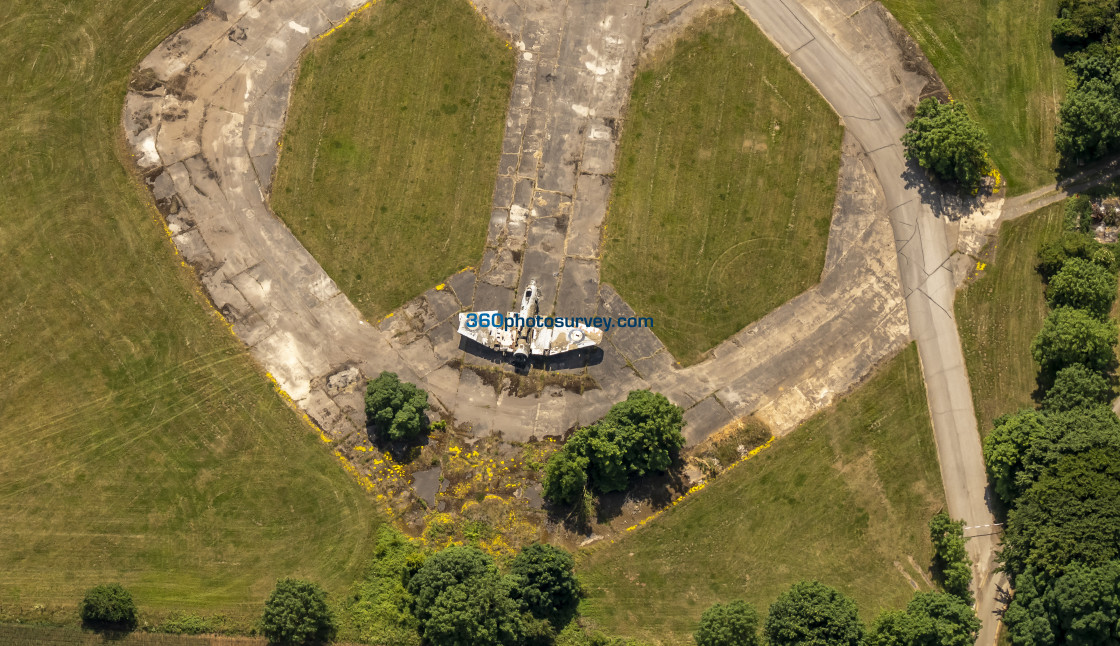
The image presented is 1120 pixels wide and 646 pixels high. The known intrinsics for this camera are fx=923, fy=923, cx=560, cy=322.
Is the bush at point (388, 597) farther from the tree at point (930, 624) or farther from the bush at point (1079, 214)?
the bush at point (1079, 214)

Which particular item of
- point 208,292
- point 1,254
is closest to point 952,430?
point 208,292

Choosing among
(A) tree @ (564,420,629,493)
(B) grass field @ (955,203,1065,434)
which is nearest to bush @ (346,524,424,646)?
(A) tree @ (564,420,629,493)

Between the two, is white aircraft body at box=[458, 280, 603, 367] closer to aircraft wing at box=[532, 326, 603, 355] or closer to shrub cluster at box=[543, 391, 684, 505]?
aircraft wing at box=[532, 326, 603, 355]

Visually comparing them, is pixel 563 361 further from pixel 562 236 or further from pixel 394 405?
pixel 394 405

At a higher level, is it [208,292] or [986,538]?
[208,292]

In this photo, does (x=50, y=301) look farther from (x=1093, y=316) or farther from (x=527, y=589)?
(x=1093, y=316)

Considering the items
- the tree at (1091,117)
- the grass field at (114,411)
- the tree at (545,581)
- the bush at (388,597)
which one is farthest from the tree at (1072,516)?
the grass field at (114,411)

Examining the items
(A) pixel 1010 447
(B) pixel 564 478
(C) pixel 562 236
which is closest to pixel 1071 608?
(A) pixel 1010 447
